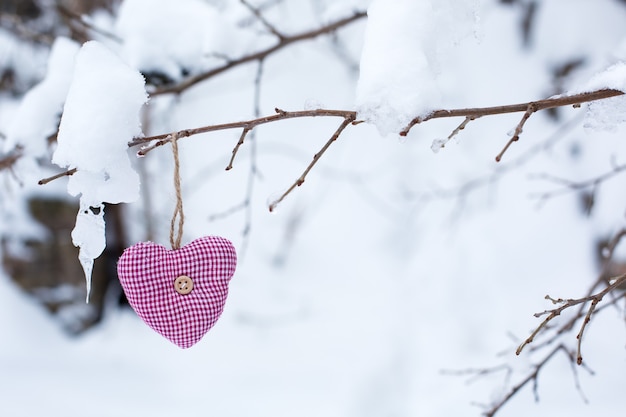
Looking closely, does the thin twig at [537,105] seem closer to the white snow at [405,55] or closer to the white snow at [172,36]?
the white snow at [405,55]

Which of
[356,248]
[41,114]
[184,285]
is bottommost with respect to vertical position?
[184,285]

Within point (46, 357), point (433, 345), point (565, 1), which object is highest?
point (565, 1)

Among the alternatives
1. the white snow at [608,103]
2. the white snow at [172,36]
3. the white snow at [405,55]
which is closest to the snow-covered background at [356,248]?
the white snow at [172,36]

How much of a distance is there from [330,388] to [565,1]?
3.51 meters

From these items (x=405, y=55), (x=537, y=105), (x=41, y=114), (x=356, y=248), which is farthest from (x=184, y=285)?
(x=356, y=248)

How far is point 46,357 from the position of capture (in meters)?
3.57

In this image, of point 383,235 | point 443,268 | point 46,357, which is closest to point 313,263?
point 383,235

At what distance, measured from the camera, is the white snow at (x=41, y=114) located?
154cm

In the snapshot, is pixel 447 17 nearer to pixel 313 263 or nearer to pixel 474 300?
pixel 474 300

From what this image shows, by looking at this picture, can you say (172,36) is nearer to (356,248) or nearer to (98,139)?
(98,139)

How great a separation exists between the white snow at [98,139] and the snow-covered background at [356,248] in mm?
672

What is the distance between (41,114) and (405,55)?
1085 mm

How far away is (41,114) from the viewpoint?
1554mm

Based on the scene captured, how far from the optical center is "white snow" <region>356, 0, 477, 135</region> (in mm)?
902
